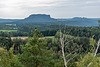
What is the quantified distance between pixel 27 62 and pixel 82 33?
208 ft

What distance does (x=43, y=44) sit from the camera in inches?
516

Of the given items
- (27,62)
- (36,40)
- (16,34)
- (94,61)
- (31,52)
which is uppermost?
(94,61)

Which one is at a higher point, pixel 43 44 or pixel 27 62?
pixel 43 44

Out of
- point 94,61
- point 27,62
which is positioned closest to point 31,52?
point 27,62

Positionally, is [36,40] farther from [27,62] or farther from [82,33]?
[82,33]

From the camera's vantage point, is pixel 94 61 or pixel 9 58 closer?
pixel 94 61

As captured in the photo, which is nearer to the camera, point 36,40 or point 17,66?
point 17,66

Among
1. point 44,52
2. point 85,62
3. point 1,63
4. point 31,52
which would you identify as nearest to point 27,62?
point 31,52

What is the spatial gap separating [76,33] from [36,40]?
63434 millimetres

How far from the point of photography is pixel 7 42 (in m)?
52.2

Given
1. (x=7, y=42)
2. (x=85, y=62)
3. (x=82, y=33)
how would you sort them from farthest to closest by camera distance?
(x=82, y=33) → (x=7, y=42) → (x=85, y=62)

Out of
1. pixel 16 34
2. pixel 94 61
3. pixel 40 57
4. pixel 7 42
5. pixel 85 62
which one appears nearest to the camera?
pixel 94 61

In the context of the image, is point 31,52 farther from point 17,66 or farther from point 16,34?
point 16,34

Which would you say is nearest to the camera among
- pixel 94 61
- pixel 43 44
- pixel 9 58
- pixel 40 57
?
pixel 94 61
